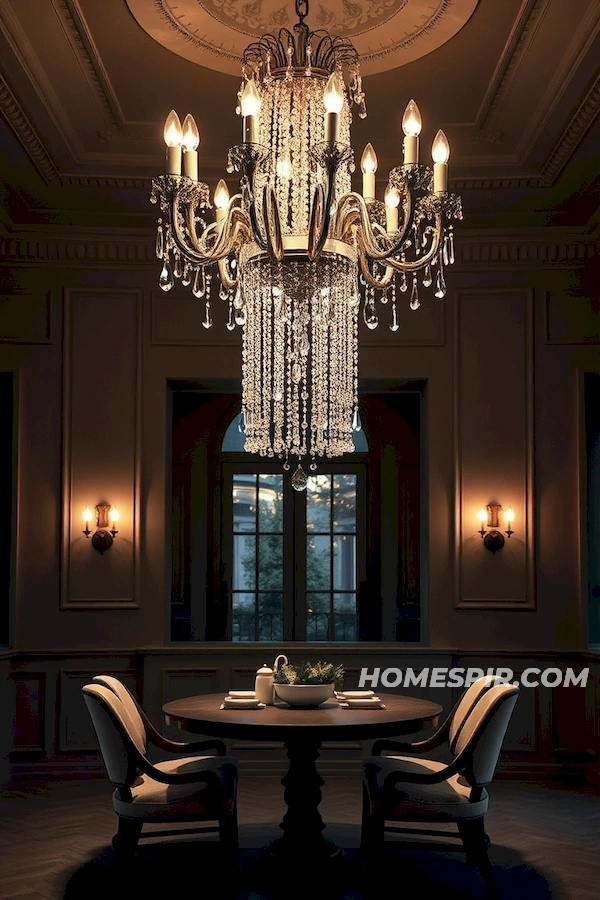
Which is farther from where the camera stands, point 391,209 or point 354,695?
point 354,695

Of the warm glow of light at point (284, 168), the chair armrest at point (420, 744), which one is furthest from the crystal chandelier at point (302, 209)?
the chair armrest at point (420, 744)

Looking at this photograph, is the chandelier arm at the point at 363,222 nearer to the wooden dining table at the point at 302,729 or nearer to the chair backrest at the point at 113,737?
the wooden dining table at the point at 302,729

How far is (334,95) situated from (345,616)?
6860 mm

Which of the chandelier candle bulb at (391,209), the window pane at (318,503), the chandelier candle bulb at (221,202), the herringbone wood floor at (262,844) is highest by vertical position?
the chandelier candle bulb at (221,202)

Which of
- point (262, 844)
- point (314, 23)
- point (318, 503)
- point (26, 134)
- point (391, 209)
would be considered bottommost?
point (262, 844)

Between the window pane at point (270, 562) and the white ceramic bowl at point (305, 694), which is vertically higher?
the window pane at point (270, 562)

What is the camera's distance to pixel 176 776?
4180mm

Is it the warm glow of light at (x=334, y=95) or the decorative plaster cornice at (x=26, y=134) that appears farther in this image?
the decorative plaster cornice at (x=26, y=134)

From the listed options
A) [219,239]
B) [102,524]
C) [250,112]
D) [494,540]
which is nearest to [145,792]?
[219,239]

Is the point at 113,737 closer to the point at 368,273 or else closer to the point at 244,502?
the point at 368,273

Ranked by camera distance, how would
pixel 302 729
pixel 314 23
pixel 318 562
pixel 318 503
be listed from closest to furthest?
pixel 302 729 < pixel 314 23 < pixel 318 562 < pixel 318 503

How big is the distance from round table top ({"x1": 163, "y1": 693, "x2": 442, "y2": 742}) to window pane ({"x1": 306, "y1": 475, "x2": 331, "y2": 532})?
5.13 metres

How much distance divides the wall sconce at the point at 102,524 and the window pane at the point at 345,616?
11.7 feet

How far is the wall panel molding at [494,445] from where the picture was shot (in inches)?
259
